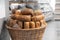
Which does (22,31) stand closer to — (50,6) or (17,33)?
(17,33)

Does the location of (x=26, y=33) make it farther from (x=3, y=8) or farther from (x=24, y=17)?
(x=3, y=8)

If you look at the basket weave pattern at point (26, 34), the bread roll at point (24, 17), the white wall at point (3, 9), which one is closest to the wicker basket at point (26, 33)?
the basket weave pattern at point (26, 34)

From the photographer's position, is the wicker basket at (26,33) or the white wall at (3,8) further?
the white wall at (3,8)

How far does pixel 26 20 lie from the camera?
125cm

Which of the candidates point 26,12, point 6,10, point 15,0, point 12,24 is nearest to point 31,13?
point 26,12

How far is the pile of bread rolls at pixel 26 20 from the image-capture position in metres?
1.23

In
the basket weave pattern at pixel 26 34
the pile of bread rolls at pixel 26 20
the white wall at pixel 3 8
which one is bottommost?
the basket weave pattern at pixel 26 34

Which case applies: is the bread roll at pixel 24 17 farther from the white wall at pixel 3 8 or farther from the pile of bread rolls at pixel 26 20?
the white wall at pixel 3 8

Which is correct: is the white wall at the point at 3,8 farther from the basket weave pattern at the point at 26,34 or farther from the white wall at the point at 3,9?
the basket weave pattern at the point at 26,34

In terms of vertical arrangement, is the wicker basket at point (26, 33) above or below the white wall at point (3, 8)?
below

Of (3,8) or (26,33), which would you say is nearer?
(26,33)

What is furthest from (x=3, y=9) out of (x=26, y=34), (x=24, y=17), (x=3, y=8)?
(x=26, y=34)

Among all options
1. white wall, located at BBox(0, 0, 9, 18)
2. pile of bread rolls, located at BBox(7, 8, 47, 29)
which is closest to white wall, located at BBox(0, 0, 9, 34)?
white wall, located at BBox(0, 0, 9, 18)

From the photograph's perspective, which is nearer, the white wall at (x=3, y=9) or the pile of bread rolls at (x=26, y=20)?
the pile of bread rolls at (x=26, y=20)
